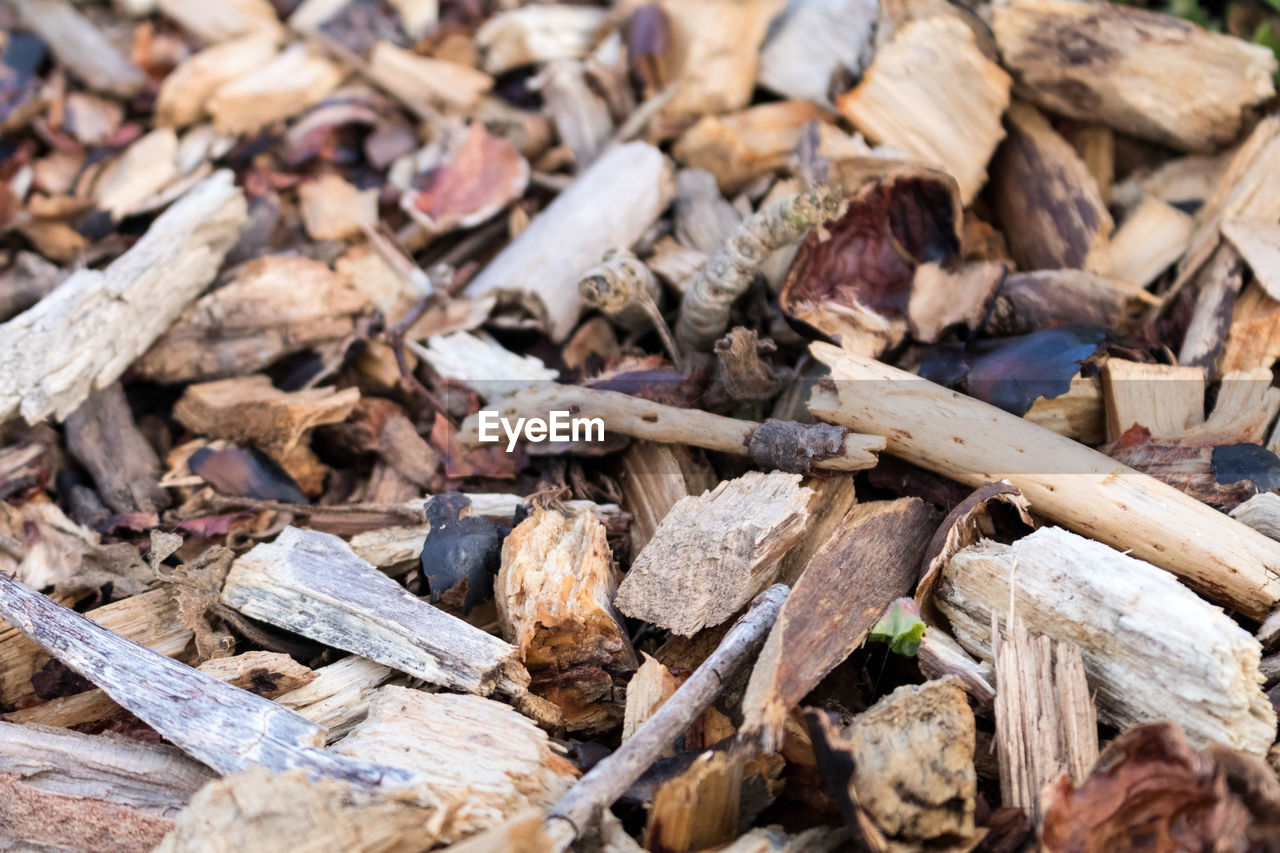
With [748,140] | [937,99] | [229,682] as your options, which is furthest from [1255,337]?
[229,682]

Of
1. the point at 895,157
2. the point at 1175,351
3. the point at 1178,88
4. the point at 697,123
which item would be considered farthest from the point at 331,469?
the point at 1178,88

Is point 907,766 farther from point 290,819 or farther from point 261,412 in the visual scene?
point 261,412

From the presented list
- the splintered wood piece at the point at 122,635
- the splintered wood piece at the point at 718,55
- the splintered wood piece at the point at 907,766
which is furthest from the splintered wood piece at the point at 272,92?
the splintered wood piece at the point at 907,766

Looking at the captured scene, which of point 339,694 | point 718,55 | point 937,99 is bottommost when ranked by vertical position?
point 339,694

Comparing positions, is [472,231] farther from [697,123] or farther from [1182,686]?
[1182,686]

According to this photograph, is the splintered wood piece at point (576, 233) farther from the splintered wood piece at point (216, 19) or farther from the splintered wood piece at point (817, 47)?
the splintered wood piece at point (216, 19)

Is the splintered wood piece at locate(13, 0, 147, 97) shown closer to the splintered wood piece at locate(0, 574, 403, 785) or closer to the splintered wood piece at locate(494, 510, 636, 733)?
the splintered wood piece at locate(0, 574, 403, 785)
